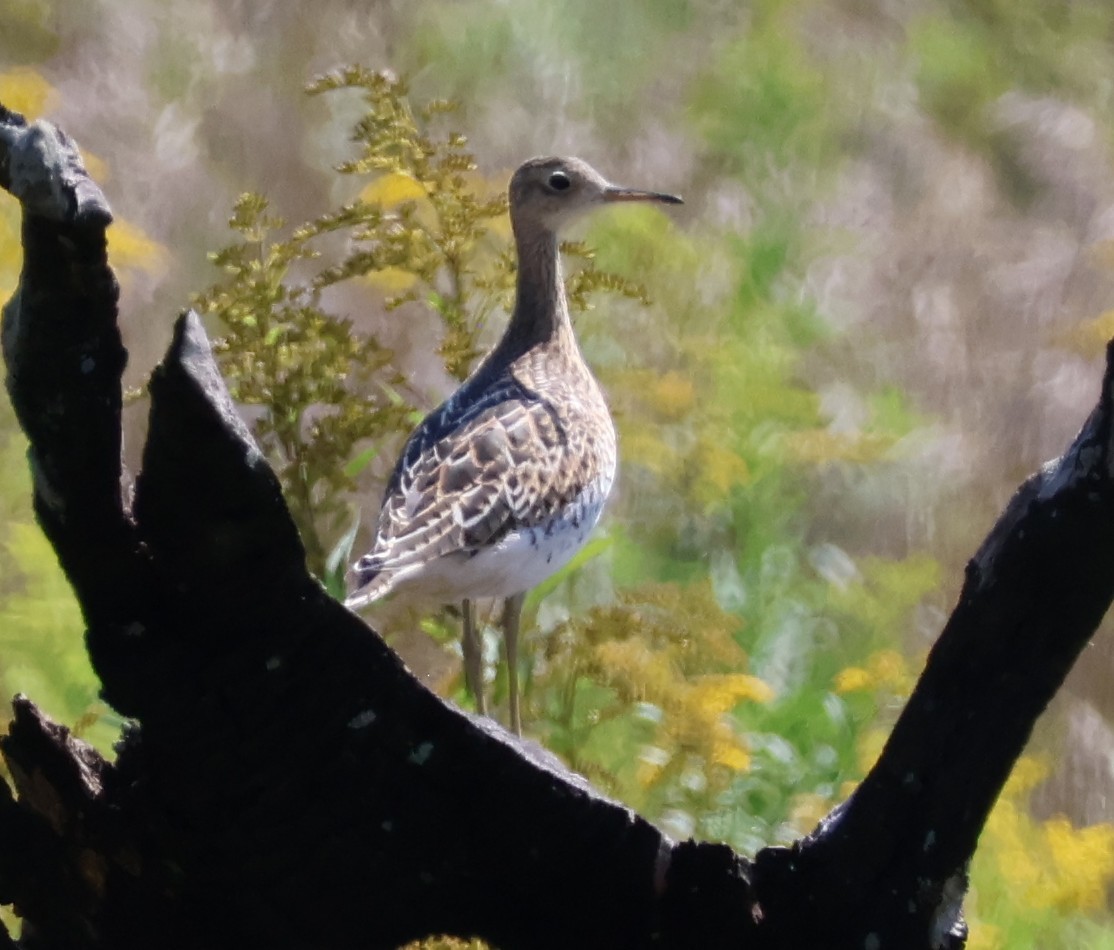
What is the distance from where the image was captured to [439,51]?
4.41 meters

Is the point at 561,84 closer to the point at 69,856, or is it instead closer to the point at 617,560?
the point at 617,560

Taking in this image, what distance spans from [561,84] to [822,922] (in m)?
3.37

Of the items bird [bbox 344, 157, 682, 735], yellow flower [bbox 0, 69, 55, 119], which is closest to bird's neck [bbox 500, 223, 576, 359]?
bird [bbox 344, 157, 682, 735]

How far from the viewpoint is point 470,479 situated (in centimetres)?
240

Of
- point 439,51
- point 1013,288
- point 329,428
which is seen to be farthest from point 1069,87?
point 329,428

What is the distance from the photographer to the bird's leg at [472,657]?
7.86ft

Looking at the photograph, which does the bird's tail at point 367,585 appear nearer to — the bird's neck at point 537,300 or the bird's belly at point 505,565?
the bird's belly at point 505,565

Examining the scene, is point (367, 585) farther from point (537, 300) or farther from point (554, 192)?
point (554, 192)

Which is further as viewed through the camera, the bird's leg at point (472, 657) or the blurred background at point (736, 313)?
the blurred background at point (736, 313)

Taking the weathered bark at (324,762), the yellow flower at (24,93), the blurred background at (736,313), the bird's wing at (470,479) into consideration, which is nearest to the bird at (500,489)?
the bird's wing at (470,479)

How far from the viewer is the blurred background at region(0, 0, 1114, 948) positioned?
2.65 m

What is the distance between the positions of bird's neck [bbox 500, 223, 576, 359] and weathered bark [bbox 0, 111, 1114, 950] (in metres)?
1.34

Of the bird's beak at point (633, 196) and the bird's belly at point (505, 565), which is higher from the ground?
the bird's beak at point (633, 196)

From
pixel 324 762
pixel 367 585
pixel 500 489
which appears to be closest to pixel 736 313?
pixel 500 489
